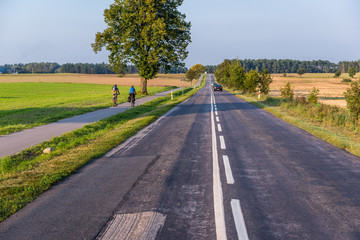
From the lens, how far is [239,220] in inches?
152

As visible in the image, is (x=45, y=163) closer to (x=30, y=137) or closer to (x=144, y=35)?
(x=30, y=137)

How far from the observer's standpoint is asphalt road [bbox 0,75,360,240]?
3639 millimetres

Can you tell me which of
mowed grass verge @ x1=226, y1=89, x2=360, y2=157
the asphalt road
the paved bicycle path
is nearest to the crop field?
mowed grass verge @ x1=226, y1=89, x2=360, y2=157

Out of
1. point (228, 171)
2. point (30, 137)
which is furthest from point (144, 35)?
point (228, 171)

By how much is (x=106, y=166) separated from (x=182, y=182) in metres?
2.32

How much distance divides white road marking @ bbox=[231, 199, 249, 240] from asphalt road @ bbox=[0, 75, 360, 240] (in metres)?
0.01

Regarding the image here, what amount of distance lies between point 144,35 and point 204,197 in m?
29.4

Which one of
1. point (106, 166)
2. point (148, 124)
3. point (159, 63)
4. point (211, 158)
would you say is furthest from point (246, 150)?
point (159, 63)

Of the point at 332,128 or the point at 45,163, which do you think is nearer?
the point at 45,163

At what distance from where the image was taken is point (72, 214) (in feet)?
13.7

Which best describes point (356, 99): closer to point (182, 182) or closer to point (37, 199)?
point (182, 182)

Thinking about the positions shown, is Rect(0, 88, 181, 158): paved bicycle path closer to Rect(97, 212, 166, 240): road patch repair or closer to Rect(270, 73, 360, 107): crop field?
Rect(97, 212, 166, 240): road patch repair

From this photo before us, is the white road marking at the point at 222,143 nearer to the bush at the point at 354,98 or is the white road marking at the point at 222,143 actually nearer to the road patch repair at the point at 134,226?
the road patch repair at the point at 134,226

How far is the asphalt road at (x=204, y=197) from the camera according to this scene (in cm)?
364
